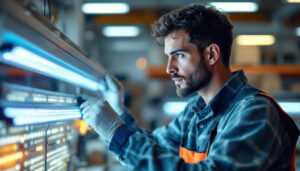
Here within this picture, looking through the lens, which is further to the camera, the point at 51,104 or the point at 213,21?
the point at 213,21

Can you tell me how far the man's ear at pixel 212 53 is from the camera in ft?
4.22

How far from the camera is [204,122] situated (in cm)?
127

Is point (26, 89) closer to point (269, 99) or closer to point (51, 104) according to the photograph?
point (51, 104)

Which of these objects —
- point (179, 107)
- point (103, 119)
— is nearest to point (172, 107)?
point (179, 107)

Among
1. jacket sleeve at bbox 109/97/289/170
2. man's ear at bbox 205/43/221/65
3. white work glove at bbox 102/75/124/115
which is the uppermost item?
man's ear at bbox 205/43/221/65

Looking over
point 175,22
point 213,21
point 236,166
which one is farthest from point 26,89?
point 213,21

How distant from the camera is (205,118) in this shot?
1.25 metres

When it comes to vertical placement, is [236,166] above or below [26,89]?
below

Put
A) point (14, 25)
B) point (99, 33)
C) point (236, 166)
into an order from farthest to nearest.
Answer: point (99, 33) < point (236, 166) < point (14, 25)

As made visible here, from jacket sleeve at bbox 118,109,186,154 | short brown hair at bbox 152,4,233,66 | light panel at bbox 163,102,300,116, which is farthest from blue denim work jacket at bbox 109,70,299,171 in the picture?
light panel at bbox 163,102,300,116

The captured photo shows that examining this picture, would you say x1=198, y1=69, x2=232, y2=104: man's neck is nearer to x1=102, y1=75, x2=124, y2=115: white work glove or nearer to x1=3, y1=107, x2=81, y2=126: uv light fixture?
x1=102, y1=75, x2=124, y2=115: white work glove

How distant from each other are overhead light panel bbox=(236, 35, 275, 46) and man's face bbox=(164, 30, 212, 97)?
12.8 ft

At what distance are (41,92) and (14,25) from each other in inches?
11.9

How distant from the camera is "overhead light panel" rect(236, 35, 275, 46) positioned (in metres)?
4.87
